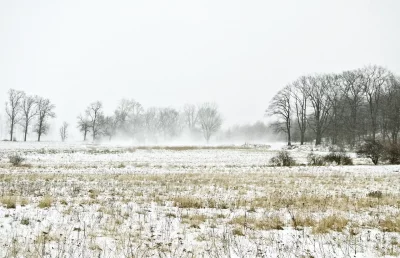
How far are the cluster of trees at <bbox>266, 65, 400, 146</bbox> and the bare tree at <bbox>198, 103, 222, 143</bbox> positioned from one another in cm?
3495

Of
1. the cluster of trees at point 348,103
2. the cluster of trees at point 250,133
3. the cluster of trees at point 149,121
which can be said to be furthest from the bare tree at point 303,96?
the cluster of trees at point 250,133

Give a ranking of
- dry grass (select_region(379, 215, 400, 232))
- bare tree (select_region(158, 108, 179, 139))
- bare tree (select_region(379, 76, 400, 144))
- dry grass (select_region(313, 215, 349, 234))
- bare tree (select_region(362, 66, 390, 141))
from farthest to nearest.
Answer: bare tree (select_region(158, 108, 179, 139)) → bare tree (select_region(362, 66, 390, 141)) → bare tree (select_region(379, 76, 400, 144)) → dry grass (select_region(379, 215, 400, 232)) → dry grass (select_region(313, 215, 349, 234))

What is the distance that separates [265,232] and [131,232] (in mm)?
2988

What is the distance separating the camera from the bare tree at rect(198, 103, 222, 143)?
100m

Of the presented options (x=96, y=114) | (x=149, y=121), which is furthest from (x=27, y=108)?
(x=149, y=121)

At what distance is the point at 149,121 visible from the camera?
4188 inches

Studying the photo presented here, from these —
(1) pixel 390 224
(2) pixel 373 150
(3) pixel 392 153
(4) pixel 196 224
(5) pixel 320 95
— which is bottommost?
(4) pixel 196 224

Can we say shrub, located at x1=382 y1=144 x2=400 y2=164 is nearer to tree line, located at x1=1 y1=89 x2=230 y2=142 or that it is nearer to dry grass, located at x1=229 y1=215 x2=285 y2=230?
dry grass, located at x1=229 y1=215 x2=285 y2=230

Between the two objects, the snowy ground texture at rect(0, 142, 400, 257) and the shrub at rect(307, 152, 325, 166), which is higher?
the shrub at rect(307, 152, 325, 166)

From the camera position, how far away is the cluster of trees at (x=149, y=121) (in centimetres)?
8775

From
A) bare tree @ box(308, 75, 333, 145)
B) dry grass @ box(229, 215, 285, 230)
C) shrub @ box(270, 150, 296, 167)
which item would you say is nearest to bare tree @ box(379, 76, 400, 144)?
bare tree @ box(308, 75, 333, 145)

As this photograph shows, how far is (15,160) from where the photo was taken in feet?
74.9

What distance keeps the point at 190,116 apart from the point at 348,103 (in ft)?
195

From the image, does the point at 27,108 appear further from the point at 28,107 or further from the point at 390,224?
the point at 390,224
